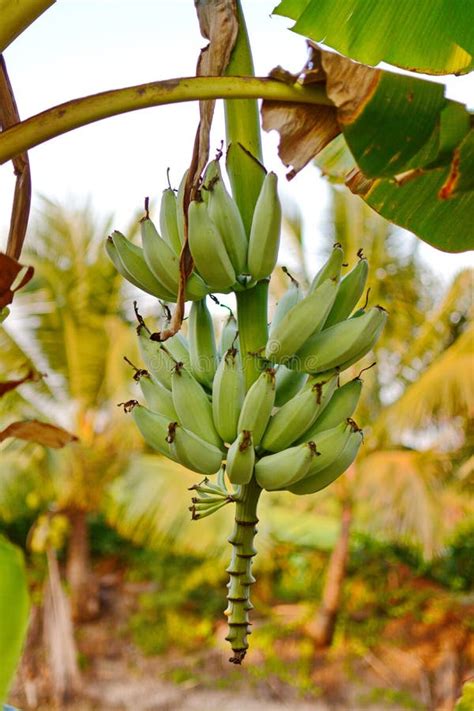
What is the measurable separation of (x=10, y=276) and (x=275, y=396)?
0.86ft

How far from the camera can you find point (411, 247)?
500 cm

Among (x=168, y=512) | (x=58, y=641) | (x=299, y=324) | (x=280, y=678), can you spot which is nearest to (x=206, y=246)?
(x=299, y=324)

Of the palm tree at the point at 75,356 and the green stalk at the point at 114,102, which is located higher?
the palm tree at the point at 75,356

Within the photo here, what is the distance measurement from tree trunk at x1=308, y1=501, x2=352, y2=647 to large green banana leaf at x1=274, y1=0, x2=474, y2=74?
417 centimetres

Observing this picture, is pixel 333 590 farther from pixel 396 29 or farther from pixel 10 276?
pixel 10 276

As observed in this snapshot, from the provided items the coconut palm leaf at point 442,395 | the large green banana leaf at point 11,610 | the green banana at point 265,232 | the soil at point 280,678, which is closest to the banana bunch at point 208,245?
the green banana at point 265,232

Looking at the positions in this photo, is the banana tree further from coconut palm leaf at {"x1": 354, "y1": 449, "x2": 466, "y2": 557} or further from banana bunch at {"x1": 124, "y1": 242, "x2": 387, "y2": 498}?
coconut palm leaf at {"x1": 354, "y1": 449, "x2": 466, "y2": 557}

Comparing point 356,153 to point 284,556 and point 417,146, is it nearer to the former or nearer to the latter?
point 417,146

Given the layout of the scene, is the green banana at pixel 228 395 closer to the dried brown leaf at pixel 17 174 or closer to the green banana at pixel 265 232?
the green banana at pixel 265 232

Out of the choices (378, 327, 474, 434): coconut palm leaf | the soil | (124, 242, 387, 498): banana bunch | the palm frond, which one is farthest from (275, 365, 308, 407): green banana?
the soil

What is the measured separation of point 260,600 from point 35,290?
2.97 m

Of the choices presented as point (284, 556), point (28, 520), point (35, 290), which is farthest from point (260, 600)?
point (35, 290)

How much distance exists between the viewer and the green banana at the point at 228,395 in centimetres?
66

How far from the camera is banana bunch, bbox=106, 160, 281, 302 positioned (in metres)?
0.63
